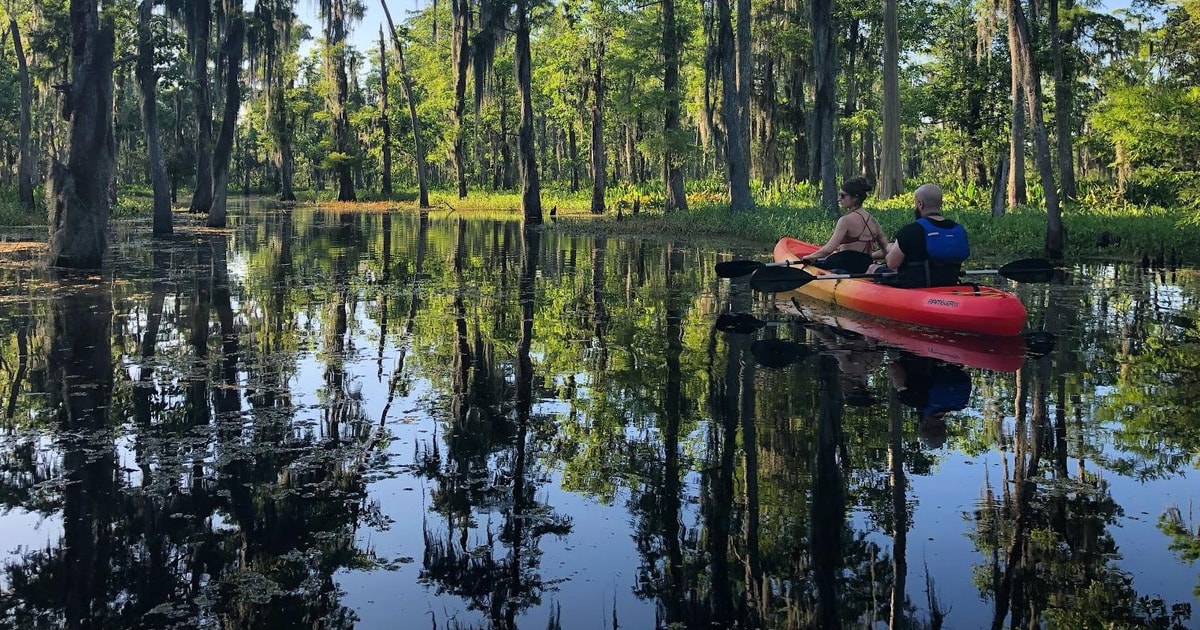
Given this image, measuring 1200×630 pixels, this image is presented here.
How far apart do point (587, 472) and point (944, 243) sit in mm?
7301

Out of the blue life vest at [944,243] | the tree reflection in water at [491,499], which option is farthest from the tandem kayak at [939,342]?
the tree reflection in water at [491,499]

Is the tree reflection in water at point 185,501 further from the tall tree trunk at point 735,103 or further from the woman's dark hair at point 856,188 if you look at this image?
the tall tree trunk at point 735,103

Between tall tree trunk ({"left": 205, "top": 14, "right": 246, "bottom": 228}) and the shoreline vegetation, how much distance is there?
16.6 feet

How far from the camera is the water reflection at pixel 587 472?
394 centimetres

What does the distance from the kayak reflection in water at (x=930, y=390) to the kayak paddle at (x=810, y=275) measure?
9.83ft

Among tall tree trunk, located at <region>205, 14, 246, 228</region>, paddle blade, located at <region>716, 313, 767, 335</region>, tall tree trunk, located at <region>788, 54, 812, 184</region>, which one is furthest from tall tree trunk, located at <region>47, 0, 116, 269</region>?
tall tree trunk, located at <region>788, 54, 812, 184</region>

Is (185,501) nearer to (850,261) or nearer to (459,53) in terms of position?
(850,261)

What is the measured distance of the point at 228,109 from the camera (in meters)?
28.0

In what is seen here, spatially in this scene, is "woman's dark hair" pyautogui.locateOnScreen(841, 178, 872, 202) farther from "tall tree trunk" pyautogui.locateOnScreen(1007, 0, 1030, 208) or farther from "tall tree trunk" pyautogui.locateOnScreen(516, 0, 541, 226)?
"tall tree trunk" pyautogui.locateOnScreen(516, 0, 541, 226)

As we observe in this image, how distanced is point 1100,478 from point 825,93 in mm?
21871

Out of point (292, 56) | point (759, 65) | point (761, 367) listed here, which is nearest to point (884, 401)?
point (761, 367)

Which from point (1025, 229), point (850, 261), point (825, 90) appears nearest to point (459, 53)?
point (825, 90)

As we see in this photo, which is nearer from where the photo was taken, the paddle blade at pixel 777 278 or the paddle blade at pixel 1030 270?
the paddle blade at pixel 777 278

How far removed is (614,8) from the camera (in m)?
36.8
